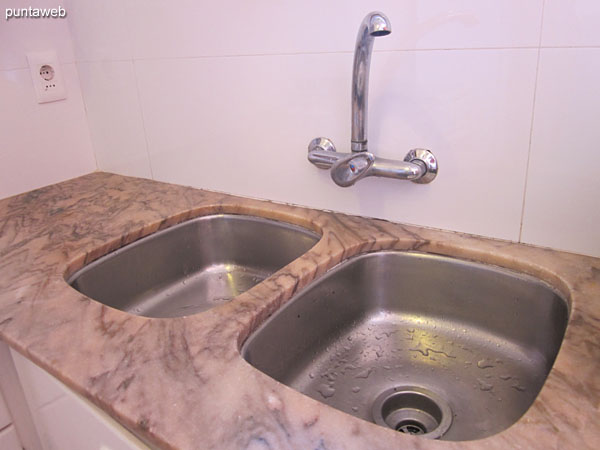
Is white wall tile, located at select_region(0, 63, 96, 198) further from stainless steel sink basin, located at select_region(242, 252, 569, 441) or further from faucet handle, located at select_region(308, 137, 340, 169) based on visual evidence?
stainless steel sink basin, located at select_region(242, 252, 569, 441)

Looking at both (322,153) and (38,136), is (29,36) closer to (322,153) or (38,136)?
(38,136)

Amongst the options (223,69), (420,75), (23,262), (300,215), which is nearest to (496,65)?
(420,75)

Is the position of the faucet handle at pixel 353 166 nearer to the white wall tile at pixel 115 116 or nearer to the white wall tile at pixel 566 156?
the white wall tile at pixel 566 156

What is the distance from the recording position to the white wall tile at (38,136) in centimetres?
117

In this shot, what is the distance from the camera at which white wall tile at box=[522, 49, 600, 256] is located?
681 millimetres

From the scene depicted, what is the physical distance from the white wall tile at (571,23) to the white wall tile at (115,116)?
940 mm

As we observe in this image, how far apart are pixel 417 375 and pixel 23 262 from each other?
724mm

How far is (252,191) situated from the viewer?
1.10m

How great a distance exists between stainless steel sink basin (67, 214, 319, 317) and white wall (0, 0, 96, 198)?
1.61 feet

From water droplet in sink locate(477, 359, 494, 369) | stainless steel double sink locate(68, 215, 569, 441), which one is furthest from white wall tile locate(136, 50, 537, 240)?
water droplet in sink locate(477, 359, 494, 369)

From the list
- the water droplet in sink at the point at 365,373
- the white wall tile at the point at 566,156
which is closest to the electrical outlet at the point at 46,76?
the water droplet in sink at the point at 365,373

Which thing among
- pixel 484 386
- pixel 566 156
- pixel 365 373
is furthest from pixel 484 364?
pixel 566 156

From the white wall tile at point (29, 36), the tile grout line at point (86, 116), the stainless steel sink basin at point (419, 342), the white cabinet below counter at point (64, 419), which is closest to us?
the white cabinet below counter at point (64, 419)

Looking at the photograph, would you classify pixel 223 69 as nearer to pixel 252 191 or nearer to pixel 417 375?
pixel 252 191
